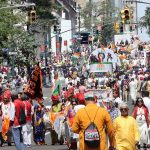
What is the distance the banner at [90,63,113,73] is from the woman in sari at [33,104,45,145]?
25853 millimetres

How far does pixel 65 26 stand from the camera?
13512 cm

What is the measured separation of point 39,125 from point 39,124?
0.09 feet

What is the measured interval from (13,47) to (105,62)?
11566mm

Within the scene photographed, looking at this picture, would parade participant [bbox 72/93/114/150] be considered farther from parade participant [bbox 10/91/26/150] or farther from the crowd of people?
parade participant [bbox 10/91/26/150]

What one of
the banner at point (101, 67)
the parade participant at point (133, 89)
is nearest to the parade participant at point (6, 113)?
the parade participant at point (133, 89)

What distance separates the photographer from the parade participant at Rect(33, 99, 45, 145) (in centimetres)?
2355

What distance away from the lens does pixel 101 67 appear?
51.3 m

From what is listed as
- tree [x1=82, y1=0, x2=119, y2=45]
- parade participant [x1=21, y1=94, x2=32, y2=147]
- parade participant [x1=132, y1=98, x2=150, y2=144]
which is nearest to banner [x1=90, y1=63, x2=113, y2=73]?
parade participant [x1=21, y1=94, x2=32, y2=147]

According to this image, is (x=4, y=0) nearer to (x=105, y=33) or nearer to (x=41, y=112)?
(x=41, y=112)

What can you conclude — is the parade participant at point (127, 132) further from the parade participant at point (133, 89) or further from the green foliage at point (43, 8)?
the green foliage at point (43, 8)

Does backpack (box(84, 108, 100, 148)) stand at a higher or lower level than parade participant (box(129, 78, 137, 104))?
higher

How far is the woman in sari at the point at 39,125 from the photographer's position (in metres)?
23.5

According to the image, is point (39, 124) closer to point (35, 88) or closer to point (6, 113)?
point (35, 88)

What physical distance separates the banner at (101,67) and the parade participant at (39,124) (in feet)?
84.8
